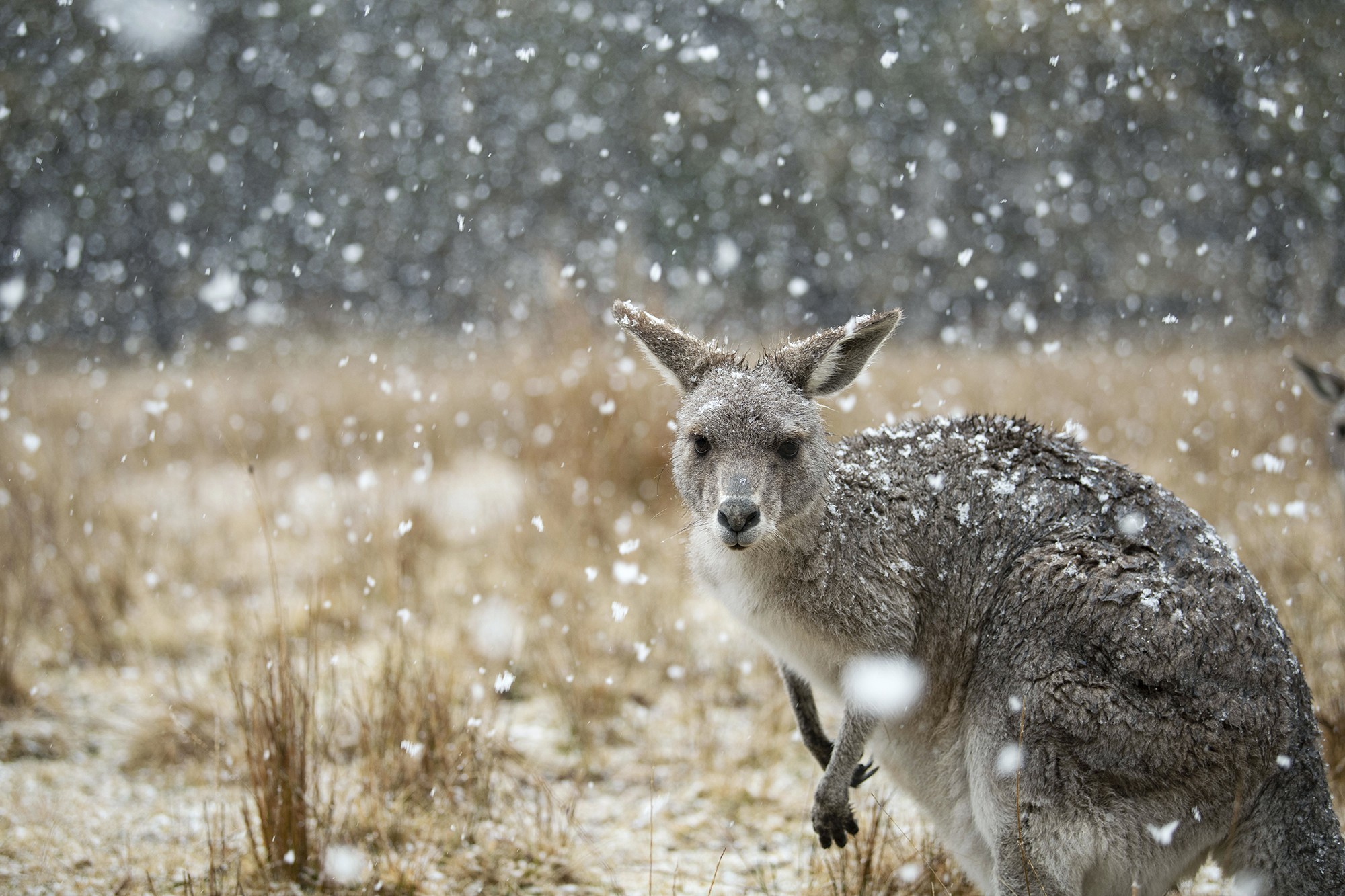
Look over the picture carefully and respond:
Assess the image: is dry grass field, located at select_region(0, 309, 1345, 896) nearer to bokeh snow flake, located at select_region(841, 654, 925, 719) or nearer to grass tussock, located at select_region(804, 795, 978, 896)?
grass tussock, located at select_region(804, 795, 978, 896)

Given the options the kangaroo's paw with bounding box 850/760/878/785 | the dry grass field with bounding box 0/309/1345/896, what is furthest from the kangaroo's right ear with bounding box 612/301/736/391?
the kangaroo's paw with bounding box 850/760/878/785

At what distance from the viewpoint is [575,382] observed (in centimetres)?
768

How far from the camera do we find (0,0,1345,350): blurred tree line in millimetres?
10250

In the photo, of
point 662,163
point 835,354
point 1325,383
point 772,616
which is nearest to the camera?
point 772,616

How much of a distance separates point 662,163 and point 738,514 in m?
13.7

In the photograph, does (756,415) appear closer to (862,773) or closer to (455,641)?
(862,773)

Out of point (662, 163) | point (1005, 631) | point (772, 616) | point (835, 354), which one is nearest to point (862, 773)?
point (772, 616)

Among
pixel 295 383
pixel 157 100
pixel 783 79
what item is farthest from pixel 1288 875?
pixel 157 100

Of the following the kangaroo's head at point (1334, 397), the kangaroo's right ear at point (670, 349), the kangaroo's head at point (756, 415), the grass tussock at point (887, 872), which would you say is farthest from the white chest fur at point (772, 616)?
the kangaroo's head at point (1334, 397)

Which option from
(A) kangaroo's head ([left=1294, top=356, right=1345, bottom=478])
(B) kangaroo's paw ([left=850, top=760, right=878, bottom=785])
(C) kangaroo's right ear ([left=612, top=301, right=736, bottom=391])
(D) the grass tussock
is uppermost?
(A) kangaroo's head ([left=1294, top=356, right=1345, bottom=478])

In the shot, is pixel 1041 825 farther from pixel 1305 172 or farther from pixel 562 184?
pixel 562 184

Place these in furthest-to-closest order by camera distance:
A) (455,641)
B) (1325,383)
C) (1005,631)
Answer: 1. (1325,383)
2. (455,641)
3. (1005,631)

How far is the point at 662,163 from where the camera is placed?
51.6 feet

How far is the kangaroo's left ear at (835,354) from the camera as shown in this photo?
3230 mm
